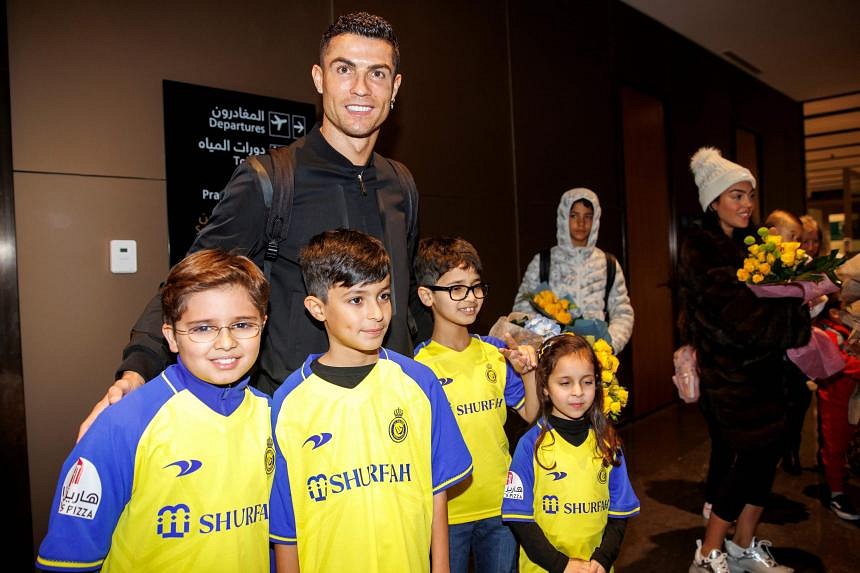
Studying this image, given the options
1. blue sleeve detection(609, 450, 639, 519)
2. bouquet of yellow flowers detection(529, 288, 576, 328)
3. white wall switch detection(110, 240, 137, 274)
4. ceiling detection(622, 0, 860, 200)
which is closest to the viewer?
blue sleeve detection(609, 450, 639, 519)

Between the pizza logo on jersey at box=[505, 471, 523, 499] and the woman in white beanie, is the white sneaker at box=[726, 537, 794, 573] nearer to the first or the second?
the woman in white beanie

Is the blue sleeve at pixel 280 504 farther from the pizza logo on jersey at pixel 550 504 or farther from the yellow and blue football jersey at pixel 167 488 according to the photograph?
the pizza logo on jersey at pixel 550 504

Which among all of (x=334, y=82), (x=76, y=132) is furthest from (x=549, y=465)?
(x=76, y=132)

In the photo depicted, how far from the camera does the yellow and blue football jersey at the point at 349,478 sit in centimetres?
136

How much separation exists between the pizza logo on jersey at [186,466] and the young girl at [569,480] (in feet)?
3.13

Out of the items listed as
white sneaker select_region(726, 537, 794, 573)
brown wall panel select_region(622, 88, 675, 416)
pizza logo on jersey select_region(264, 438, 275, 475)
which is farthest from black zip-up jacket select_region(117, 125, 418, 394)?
brown wall panel select_region(622, 88, 675, 416)

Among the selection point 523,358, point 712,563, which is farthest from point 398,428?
point 712,563

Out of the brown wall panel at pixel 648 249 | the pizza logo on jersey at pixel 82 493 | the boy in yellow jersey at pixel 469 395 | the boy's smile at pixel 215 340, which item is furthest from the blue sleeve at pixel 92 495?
the brown wall panel at pixel 648 249

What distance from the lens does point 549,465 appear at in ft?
6.09

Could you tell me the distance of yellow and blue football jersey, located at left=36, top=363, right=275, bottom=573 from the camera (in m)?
1.13

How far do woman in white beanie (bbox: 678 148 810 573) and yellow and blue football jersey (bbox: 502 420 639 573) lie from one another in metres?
1.12

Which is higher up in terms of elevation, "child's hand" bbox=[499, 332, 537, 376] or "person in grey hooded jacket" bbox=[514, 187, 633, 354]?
"person in grey hooded jacket" bbox=[514, 187, 633, 354]

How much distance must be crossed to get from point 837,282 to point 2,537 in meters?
3.47

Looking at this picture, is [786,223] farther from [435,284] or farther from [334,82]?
[334,82]
